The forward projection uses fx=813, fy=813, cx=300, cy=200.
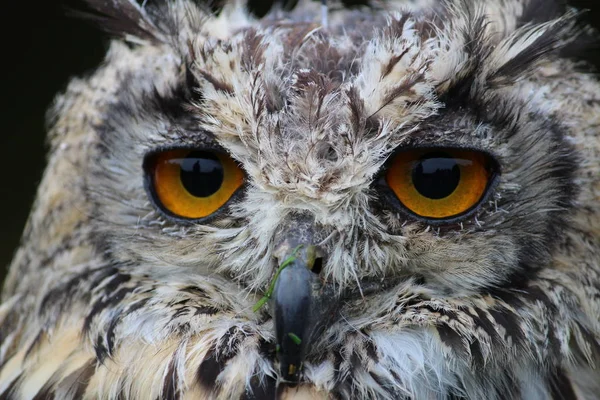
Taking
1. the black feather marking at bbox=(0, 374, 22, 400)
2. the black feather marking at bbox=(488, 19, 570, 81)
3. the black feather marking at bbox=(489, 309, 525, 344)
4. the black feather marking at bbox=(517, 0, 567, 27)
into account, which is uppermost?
the black feather marking at bbox=(517, 0, 567, 27)

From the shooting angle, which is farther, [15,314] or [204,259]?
[15,314]

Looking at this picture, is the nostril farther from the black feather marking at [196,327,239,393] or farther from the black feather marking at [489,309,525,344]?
the black feather marking at [489,309,525,344]

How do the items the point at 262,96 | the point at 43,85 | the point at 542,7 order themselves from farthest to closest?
the point at 43,85 → the point at 542,7 → the point at 262,96

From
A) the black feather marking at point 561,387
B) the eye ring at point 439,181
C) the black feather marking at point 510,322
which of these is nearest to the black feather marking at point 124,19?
the eye ring at point 439,181

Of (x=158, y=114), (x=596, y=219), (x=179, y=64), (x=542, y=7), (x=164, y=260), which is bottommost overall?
(x=164, y=260)

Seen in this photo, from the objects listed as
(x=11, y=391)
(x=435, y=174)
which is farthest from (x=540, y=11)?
(x=11, y=391)

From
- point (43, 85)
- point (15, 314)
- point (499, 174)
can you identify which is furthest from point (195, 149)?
point (43, 85)

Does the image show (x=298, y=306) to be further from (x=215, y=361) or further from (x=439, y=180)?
(x=439, y=180)

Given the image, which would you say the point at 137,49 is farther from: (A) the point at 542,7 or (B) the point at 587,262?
(B) the point at 587,262

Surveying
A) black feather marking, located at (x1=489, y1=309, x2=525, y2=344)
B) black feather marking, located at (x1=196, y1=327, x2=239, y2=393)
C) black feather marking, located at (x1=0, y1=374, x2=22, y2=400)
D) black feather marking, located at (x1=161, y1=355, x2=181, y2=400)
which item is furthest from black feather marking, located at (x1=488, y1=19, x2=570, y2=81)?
black feather marking, located at (x1=0, y1=374, x2=22, y2=400)
